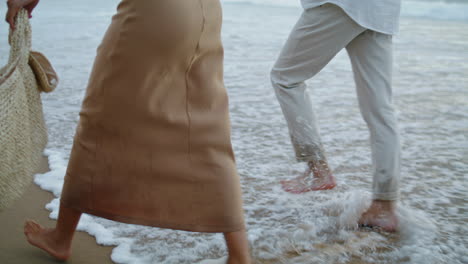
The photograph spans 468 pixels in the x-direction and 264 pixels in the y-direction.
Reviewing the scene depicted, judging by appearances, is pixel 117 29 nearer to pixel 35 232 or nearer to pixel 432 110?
pixel 35 232

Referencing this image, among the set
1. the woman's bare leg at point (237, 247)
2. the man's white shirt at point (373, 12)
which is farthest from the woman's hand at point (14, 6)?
the man's white shirt at point (373, 12)

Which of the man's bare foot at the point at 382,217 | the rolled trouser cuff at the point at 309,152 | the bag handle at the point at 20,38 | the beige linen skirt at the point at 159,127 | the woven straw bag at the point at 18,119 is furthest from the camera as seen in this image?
the rolled trouser cuff at the point at 309,152

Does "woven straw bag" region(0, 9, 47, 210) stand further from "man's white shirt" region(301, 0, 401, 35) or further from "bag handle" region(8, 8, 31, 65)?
"man's white shirt" region(301, 0, 401, 35)

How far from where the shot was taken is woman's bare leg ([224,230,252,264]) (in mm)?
1820

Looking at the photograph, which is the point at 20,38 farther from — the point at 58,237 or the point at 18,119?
the point at 58,237

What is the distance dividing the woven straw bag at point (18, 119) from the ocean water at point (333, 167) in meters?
0.53

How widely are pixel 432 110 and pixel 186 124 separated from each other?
354 cm

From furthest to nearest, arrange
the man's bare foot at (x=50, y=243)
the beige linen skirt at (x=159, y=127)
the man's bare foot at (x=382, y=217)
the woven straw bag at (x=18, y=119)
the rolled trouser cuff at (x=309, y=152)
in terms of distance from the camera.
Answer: the rolled trouser cuff at (x=309, y=152), the man's bare foot at (x=382, y=217), the man's bare foot at (x=50, y=243), the woven straw bag at (x=18, y=119), the beige linen skirt at (x=159, y=127)

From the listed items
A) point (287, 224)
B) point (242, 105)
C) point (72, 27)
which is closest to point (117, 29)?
point (287, 224)

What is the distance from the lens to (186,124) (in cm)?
172

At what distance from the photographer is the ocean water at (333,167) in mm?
2250

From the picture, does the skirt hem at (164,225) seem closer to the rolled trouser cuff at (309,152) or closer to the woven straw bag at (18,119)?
the woven straw bag at (18,119)

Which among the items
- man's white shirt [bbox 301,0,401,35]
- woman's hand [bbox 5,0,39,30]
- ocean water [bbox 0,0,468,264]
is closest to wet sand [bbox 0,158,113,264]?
ocean water [bbox 0,0,468,264]

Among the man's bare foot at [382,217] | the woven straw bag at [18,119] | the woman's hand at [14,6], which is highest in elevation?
the woman's hand at [14,6]
